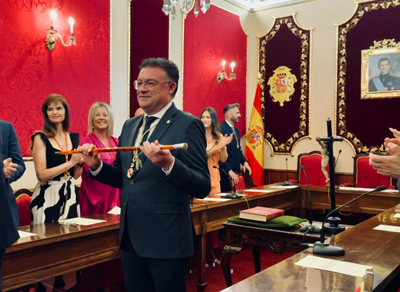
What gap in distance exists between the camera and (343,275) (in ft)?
4.92

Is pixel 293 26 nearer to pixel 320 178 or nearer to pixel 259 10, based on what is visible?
pixel 259 10

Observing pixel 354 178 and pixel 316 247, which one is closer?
pixel 316 247

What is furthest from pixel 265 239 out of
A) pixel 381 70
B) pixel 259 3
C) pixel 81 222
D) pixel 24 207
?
pixel 259 3

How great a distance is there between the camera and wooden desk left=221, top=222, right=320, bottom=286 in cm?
263

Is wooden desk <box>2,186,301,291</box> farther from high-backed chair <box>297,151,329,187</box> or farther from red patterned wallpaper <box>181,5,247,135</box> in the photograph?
high-backed chair <box>297,151,329,187</box>

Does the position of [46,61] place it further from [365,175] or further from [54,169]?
[365,175]

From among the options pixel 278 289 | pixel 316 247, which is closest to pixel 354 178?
pixel 316 247

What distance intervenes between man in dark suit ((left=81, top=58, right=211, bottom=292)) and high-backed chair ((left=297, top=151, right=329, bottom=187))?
5085mm

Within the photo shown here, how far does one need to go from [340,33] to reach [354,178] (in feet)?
7.68

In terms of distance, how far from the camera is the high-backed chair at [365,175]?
5.79m

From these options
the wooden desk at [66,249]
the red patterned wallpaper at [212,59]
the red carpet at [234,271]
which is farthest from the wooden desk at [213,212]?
the red patterned wallpaper at [212,59]

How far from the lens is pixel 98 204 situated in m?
3.26

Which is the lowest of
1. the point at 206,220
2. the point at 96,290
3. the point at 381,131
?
the point at 96,290

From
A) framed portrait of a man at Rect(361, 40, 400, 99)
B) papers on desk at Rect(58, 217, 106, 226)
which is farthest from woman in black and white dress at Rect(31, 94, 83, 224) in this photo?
framed portrait of a man at Rect(361, 40, 400, 99)
